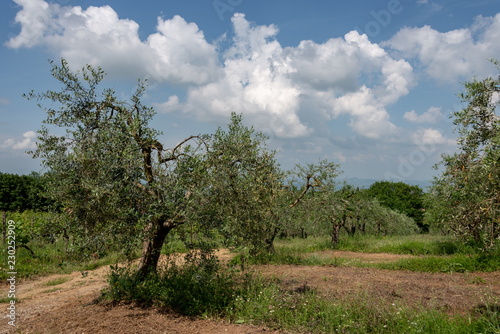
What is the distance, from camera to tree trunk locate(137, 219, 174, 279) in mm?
9234

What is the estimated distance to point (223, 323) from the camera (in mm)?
7953

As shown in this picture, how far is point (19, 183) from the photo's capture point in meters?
47.8

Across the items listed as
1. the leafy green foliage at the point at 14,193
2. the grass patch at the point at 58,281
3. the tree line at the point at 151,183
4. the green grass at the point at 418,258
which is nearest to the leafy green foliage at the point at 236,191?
the tree line at the point at 151,183

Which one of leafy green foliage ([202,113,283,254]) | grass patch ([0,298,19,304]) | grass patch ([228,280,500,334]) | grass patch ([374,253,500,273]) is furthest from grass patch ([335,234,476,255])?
grass patch ([0,298,19,304])

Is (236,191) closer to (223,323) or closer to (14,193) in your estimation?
(223,323)

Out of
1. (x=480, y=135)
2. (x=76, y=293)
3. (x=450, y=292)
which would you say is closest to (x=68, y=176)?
(x=76, y=293)

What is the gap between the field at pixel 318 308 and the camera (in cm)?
743

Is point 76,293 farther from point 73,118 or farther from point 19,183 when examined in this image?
point 19,183

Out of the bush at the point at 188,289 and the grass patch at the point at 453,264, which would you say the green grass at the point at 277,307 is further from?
the grass patch at the point at 453,264

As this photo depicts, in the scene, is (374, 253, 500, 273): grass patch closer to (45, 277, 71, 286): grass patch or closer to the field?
the field

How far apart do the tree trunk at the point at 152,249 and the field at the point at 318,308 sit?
3.33 feet

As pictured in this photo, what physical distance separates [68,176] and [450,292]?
1119cm

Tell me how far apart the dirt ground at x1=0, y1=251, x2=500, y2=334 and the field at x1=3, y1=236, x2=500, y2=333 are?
0.07 ft

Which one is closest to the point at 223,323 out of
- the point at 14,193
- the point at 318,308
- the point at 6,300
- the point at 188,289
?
the point at 188,289
